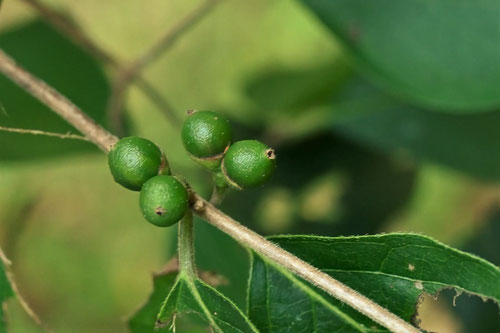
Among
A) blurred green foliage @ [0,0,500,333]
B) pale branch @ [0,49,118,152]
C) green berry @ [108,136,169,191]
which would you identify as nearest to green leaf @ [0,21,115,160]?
blurred green foliage @ [0,0,500,333]

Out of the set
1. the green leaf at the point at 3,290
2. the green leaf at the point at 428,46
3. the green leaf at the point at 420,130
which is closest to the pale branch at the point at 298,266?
the green leaf at the point at 3,290

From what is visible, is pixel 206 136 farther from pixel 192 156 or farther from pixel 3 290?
pixel 3 290

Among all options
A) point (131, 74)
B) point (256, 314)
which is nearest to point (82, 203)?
point (131, 74)

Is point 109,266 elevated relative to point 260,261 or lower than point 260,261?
elevated

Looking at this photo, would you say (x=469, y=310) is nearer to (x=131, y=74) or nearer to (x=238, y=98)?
(x=238, y=98)

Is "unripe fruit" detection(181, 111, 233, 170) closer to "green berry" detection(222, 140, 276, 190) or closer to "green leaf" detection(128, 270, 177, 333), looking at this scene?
"green berry" detection(222, 140, 276, 190)

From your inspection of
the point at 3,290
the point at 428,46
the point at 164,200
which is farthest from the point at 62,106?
the point at 428,46
